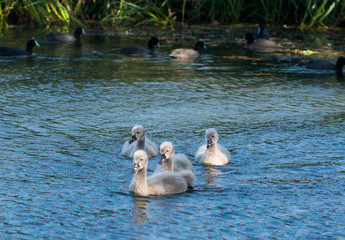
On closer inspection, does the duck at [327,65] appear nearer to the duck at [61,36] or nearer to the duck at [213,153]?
the duck at [61,36]

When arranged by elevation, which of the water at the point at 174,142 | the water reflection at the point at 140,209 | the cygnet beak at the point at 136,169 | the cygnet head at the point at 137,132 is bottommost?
the water reflection at the point at 140,209

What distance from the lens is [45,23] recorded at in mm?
23906

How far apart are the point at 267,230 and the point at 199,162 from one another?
2418 millimetres

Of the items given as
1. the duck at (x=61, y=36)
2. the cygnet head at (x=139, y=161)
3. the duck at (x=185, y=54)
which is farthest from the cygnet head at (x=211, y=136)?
the duck at (x=61, y=36)

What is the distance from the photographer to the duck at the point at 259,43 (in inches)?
762

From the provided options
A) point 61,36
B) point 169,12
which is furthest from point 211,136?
point 169,12

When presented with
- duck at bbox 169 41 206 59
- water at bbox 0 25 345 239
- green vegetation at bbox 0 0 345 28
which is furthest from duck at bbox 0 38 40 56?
green vegetation at bbox 0 0 345 28

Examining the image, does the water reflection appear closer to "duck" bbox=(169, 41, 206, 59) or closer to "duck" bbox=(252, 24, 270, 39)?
"duck" bbox=(169, 41, 206, 59)

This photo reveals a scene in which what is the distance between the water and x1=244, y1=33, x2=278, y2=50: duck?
7.69 ft

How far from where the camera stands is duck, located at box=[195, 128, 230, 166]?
8305mm

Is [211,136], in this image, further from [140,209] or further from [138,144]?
[140,209]

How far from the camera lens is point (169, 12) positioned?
23.5m

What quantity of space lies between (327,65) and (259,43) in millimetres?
4035

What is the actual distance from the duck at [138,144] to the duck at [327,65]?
774 cm
